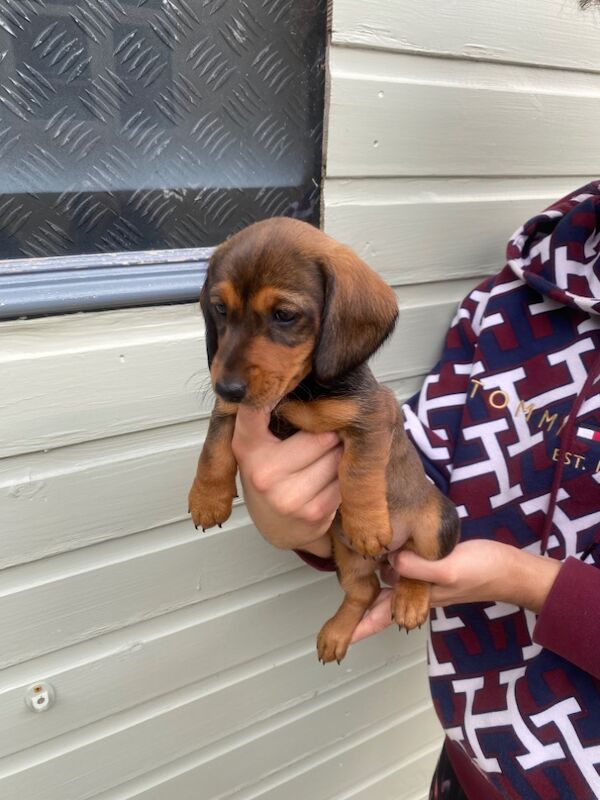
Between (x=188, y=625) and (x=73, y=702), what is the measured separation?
0.43 meters

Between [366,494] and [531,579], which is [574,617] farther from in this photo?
[366,494]

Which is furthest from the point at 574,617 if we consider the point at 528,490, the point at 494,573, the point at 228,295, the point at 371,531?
the point at 228,295

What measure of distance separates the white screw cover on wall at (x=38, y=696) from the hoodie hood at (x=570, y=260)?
194 cm

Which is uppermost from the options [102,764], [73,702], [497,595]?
[497,595]

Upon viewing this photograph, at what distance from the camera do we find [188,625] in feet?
7.37

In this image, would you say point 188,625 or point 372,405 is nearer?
point 372,405

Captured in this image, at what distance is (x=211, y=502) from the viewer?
5.39ft

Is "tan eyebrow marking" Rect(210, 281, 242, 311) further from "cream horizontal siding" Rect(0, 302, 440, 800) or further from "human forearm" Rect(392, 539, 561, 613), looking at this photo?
"human forearm" Rect(392, 539, 561, 613)

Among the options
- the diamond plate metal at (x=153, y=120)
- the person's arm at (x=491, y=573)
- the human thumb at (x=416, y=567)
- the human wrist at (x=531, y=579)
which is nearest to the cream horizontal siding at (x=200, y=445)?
the diamond plate metal at (x=153, y=120)

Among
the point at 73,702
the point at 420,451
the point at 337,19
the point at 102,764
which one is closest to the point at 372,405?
the point at 420,451

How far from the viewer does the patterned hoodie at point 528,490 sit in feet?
5.39

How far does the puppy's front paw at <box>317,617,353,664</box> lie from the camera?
82.1 inches

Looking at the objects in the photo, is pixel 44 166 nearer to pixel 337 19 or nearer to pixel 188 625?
pixel 337 19

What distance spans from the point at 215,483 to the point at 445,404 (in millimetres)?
813
